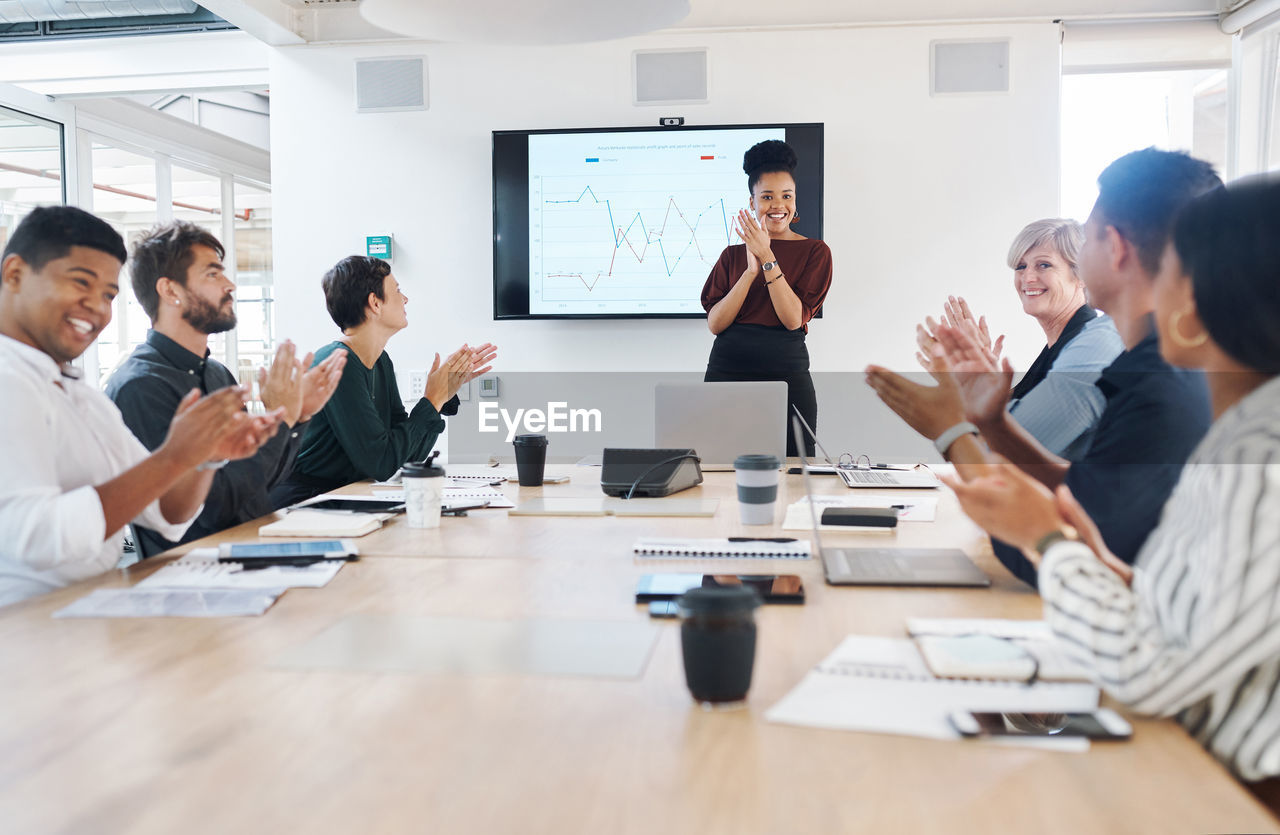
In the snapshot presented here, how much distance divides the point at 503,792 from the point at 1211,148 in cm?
517

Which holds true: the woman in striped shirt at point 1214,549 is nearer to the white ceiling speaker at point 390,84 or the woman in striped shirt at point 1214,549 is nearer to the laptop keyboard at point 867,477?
the laptop keyboard at point 867,477

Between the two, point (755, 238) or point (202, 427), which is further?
point (755, 238)

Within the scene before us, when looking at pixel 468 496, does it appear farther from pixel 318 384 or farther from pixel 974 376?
pixel 974 376

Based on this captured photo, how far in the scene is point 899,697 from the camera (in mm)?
952

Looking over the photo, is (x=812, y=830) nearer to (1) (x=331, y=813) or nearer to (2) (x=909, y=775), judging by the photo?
(2) (x=909, y=775)

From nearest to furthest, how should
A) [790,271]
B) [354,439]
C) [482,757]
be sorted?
[482,757] < [354,439] < [790,271]

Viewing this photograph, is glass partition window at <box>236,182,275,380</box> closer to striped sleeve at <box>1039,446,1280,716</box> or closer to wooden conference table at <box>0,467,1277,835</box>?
wooden conference table at <box>0,467,1277,835</box>

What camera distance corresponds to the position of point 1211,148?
477 cm

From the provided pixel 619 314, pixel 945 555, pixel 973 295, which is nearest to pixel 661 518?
pixel 945 555

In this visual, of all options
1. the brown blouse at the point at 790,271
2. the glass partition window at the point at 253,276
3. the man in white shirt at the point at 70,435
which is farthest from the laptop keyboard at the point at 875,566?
the glass partition window at the point at 253,276

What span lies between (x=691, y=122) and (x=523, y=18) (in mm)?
2426

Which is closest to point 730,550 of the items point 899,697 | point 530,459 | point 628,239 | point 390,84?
point 899,697

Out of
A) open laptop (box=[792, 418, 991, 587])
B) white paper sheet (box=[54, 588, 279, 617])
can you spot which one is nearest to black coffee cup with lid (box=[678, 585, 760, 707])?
open laptop (box=[792, 418, 991, 587])

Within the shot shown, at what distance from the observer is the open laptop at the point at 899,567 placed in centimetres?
142
